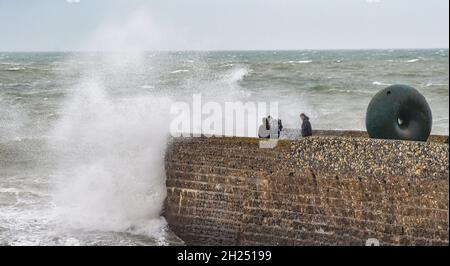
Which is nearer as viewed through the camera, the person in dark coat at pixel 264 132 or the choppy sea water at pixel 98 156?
the choppy sea water at pixel 98 156

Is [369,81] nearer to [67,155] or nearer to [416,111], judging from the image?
[67,155]

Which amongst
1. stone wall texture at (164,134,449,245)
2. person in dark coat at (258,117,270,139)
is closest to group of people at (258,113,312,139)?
person in dark coat at (258,117,270,139)

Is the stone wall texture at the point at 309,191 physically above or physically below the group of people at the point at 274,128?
below

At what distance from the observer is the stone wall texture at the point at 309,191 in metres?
7.68

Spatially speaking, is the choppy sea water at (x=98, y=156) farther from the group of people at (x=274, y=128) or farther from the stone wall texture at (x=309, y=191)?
the group of people at (x=274, y=128)

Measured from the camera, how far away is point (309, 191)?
8383mm

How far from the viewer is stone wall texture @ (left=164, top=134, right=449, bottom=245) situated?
7684 mm

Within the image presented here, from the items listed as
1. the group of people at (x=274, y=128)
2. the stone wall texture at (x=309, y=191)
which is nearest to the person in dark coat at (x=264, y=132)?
the group of people at (x=274, y=128)

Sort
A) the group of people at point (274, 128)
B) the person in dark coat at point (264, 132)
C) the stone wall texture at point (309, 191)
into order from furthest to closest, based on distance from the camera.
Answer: the person in dark coat at point (264, 132)
the group of people at point (274, 128)
the stone wall texture at point (309, 191)

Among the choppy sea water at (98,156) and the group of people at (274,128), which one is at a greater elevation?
the group of people at (274,128)

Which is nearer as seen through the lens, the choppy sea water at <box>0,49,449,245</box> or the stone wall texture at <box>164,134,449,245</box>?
the stone wall texture at <box>164,134,449,245</box>

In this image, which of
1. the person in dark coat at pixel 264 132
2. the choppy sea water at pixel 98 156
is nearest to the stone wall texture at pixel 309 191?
the choppy sea water at pixel 98 156

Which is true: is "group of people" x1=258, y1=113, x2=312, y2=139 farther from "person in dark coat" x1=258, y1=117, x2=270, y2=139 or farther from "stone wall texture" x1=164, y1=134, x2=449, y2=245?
"stone wall texture" x1=164, y1=134, x2=449, y2=245

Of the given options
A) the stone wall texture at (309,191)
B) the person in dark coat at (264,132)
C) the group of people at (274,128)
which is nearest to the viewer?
the stone wall texture at (309,191)
